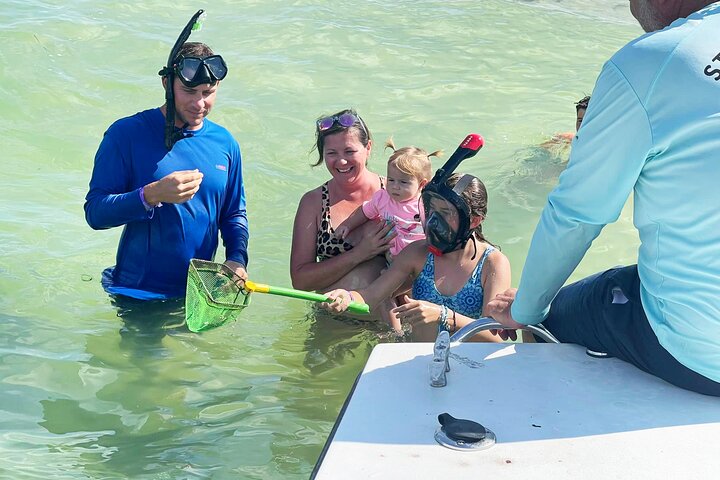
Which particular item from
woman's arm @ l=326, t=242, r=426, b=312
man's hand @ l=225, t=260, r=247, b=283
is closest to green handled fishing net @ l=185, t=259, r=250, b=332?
man's hand @ l=225, t=260, r=247, b=283

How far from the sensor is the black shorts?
276cm

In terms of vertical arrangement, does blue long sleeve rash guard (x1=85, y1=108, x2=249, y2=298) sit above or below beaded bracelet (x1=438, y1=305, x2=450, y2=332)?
above

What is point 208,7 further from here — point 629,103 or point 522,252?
point 629,103

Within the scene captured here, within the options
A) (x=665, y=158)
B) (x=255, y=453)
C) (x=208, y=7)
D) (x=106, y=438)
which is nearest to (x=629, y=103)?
(x=665, y=158)

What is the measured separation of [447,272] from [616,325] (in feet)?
5.14

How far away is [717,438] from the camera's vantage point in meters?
2.50

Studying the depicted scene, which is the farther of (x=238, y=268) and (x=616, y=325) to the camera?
(x=238, y=268)

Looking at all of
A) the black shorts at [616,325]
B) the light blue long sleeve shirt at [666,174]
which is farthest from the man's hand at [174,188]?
the light blue long sleeve shirt at [666,174]

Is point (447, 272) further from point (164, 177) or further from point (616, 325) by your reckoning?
point (616, 325)

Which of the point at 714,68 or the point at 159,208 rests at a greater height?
the point at 714,68

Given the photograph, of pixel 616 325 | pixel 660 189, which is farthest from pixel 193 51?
pixel 660 189

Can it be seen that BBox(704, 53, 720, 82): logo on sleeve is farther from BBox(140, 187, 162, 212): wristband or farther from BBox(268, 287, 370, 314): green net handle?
BBox(140, 187, 162, 212): wristband

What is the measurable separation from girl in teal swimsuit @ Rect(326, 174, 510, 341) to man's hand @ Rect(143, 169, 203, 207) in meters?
0.79

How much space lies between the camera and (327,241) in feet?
16.4
